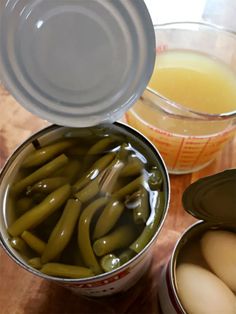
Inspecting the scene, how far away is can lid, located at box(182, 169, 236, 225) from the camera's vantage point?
519mm

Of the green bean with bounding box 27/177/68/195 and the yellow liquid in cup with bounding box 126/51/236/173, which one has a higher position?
the yellow liquid in cup with bounding box 126/51/236/173

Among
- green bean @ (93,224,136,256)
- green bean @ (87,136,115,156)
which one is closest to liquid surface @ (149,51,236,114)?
green bean @ (87,136,115,156)

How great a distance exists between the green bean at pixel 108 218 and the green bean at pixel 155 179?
5 cm

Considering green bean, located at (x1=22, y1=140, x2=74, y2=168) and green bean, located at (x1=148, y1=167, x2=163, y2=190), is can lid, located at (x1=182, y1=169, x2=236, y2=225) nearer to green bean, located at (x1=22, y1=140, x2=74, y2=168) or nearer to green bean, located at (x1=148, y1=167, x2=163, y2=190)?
green bean, located at (x1=148, y1=167, x2=163, y2=190)

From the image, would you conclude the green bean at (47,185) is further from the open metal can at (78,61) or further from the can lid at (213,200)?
the can lid at (213,200)

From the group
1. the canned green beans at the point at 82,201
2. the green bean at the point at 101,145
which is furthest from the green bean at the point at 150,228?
the green bean at the point at 101,145

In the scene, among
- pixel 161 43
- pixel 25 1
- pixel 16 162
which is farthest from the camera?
pixel 161 43

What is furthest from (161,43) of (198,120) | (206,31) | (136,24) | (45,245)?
(45,245)

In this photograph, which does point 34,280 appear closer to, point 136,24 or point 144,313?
point 144,313

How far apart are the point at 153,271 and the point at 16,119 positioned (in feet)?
1.25

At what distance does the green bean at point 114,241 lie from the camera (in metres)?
0.52

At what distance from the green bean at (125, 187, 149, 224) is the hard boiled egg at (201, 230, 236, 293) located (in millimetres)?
85

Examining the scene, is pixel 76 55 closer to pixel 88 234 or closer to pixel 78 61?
pixel 78 61

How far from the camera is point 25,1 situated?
464 mm
